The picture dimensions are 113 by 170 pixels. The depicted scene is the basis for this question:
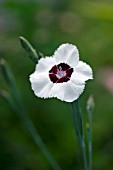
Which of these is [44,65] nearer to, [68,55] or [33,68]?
[68,55]

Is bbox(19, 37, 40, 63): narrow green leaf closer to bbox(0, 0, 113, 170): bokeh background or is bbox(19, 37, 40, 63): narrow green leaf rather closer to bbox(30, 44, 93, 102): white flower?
bbox(30, 44, 93, 102): white flower

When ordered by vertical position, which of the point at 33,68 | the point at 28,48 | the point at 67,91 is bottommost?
the point at 67,91

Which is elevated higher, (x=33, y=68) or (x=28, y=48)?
(x=33, y=68)

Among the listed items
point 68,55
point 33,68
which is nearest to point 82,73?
point 68,55

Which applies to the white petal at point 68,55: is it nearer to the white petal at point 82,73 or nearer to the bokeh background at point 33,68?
the white petal at point 82,73

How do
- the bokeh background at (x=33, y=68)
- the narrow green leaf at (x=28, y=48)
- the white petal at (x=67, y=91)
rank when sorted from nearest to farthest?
the white petal at (x=67, y=91)
the narrow green leaf at (x=28, y=48)
the bokeh background at (x=33, y=68)

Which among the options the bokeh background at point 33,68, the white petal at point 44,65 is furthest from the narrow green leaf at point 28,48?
the bokeh background at point 33,68

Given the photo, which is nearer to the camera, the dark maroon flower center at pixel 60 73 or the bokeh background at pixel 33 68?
the dark maroon flower center at pixel 60 73
